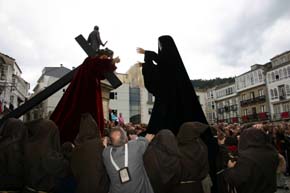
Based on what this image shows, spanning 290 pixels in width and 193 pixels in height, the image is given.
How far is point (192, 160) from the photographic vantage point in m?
4.42

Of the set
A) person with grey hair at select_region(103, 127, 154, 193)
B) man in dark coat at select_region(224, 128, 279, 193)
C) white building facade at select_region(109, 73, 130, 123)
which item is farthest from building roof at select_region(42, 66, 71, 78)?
man in dark coat at select_region(224, 128, 279, 193)

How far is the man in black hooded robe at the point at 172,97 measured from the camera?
5543mm

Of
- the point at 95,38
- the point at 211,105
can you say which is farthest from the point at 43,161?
the point at 211,105

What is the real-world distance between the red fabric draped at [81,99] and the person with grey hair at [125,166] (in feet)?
6.35

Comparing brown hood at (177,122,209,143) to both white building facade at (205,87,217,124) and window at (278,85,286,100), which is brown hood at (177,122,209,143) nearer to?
window at (278,85,286,100)

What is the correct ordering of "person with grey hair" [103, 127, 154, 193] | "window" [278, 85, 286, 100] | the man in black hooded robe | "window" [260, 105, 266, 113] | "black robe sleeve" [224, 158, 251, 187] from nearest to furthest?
"person with grey hair" [103, 127, 154, 193]
"black robe sleeve" [224, 158, 251, 187]
the man in black hooded robe
"window" [278, 85, 286, 100]
"window" [260, 105, 266, 113]

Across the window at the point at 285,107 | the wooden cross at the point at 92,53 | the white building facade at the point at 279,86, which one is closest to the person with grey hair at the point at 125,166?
the wooden cross at the point at 92,53

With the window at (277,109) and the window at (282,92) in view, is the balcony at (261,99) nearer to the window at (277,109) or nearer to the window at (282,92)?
the window at (277,109)

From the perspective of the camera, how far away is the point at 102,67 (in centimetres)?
616

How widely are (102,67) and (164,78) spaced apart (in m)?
1.38

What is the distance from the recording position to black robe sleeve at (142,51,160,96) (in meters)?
6.21

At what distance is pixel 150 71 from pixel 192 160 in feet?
8.18

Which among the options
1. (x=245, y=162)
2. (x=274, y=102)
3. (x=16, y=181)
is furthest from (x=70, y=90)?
(x=274, y=102)

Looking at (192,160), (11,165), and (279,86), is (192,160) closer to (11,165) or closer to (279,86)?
(11,165)
